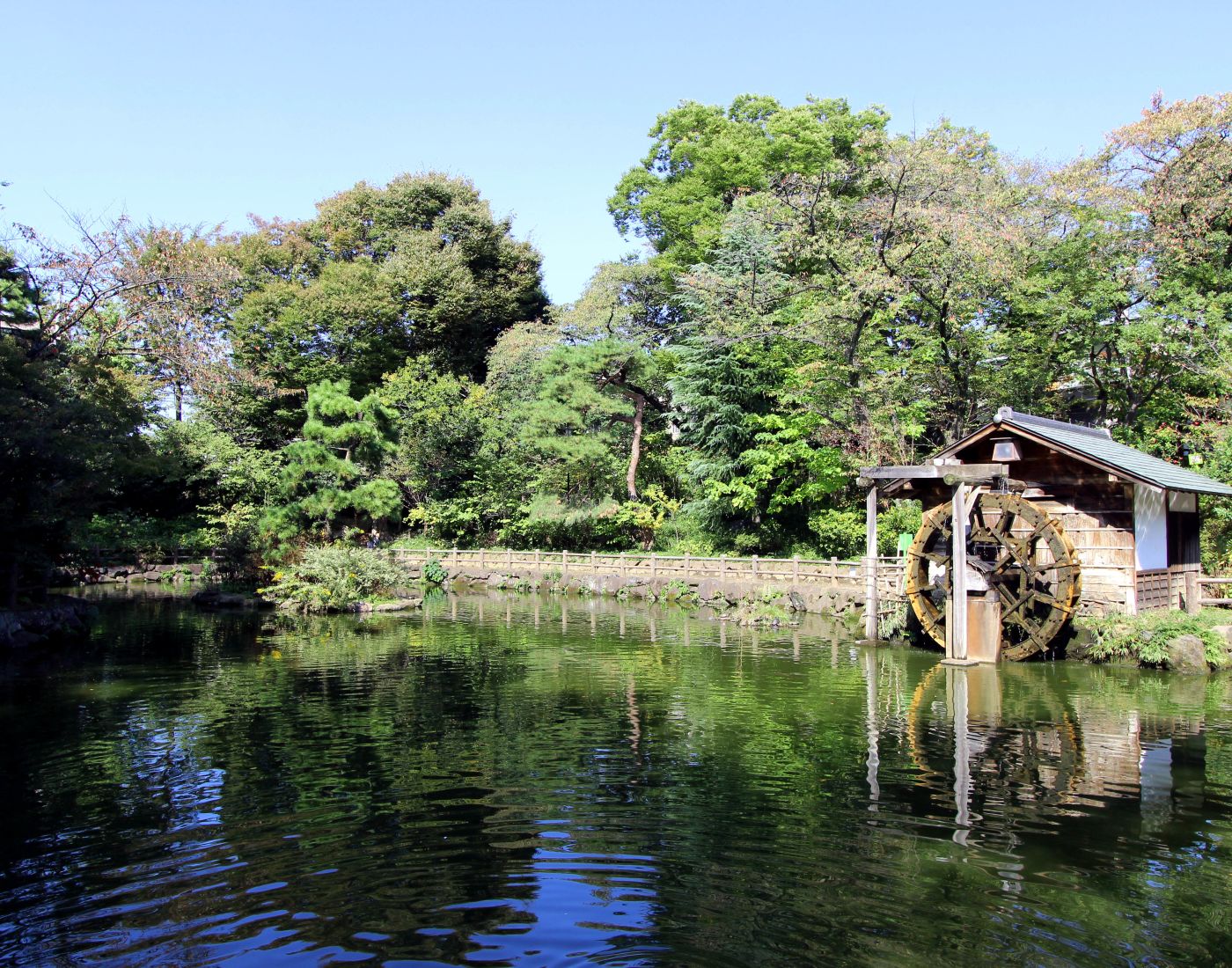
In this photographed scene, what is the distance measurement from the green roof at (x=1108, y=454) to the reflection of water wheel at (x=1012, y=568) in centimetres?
125

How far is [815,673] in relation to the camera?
605 inches

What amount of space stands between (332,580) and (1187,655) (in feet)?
62.2

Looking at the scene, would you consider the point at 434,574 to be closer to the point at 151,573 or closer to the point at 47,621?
the point at 151,573

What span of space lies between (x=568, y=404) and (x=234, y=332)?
17406mm

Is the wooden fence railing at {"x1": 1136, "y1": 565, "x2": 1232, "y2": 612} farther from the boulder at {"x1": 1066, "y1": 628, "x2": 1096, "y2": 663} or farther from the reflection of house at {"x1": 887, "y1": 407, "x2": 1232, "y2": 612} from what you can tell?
the boulder at {"x1": 1066, "y1": 628, "x2": 1096, "y2": 663}

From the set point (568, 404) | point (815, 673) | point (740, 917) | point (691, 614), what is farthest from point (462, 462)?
point (740, 917)

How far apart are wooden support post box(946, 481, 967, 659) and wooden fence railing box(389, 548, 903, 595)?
3625 millimetres

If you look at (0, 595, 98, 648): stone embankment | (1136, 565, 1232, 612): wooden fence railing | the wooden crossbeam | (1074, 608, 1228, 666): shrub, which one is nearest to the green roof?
the wooden crossbeam

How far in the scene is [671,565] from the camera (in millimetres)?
28844

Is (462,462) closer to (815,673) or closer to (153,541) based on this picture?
(153,541)

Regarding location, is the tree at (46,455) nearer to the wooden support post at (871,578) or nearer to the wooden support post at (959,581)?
the wooden support post at (871,578)

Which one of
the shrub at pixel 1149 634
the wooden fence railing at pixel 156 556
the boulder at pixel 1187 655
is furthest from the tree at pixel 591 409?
the boulder at pixel 1187 655

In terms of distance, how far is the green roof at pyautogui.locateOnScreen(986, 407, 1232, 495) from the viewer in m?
16.0

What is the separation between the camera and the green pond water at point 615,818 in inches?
225
